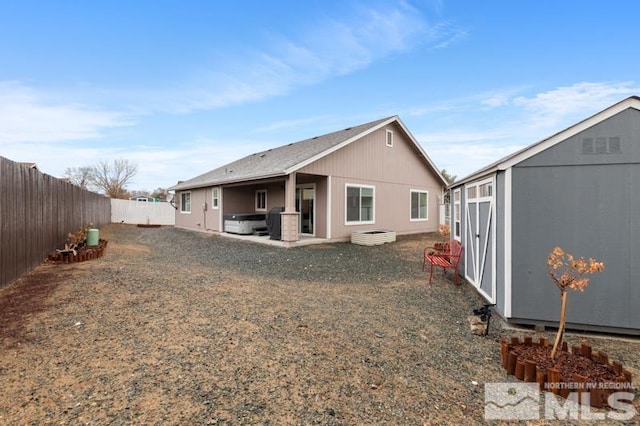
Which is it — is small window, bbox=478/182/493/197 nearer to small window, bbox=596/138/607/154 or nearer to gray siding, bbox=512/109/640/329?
gray siding, bbox=512/109/640/329

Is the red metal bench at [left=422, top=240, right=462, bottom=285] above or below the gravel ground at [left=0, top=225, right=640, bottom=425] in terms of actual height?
above

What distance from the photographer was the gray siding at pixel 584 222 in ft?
12.5

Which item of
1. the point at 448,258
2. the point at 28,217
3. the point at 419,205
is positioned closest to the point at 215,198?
the point at 28,217

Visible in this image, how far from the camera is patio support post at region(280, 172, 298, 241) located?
1102 centimetres

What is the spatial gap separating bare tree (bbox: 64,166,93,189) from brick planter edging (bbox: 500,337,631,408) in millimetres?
42376

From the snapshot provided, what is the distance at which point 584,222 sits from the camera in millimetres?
3971

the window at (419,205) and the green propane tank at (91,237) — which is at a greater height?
the window at (419,205)

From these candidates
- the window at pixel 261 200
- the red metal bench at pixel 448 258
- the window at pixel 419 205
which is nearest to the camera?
the red metal bench at pixel 448 258

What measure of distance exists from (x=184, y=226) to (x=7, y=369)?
1756 centimetres

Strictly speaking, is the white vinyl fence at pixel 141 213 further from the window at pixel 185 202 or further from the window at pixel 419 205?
the window at pixel 419 205

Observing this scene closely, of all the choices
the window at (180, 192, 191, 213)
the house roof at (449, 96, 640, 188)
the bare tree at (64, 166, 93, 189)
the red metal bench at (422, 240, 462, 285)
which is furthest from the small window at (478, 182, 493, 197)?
the bare tree at (64, 166, 93, 189)

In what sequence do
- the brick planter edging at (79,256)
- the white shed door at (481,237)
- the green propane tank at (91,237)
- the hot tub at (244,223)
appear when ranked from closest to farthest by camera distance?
the white shed door at (481,237) → the brick planter edging at (79,256) → the green propane tank at (91,237) → the hot tub at (244,223)

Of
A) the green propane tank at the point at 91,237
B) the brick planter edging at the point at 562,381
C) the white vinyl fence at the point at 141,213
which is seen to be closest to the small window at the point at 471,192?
the brick planter edging at the point at 562,381

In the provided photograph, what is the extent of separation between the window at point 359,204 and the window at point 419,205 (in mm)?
3225
